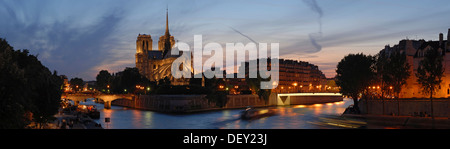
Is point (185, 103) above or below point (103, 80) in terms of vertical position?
below

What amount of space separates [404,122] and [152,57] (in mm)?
147383

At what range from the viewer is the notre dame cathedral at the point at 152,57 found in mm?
163500

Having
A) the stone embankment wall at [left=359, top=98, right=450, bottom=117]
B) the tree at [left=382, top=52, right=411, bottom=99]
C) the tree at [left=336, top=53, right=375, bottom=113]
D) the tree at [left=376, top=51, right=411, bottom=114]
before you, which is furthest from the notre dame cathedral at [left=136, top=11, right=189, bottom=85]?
the tree at [left=382, top=52, right=411, bottom=99]

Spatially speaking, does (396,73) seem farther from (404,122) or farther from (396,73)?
(404,122)

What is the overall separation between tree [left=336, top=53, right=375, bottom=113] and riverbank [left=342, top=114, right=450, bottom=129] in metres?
7.16

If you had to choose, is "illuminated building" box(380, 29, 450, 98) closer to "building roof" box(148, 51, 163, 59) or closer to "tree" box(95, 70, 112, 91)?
"tree" box(95, 70, 112, 91)

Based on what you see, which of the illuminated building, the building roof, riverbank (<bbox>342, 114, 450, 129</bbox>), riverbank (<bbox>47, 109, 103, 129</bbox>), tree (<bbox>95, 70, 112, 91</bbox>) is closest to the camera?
riverbank (<bbox>47, 109, 103, 129</bbox>)

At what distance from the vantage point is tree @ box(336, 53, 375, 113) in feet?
200

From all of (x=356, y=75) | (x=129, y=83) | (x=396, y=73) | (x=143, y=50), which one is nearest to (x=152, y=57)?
(x=143, y=50)

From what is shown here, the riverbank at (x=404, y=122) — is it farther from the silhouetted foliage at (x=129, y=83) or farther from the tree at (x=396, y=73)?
the silhouetted foliage at (x=129, y=83)

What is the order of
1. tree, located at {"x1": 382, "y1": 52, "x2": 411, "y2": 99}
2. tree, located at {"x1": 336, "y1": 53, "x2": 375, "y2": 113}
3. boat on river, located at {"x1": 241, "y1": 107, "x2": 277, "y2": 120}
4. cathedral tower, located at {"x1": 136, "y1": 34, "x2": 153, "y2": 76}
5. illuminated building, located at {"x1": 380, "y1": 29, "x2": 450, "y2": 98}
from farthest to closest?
cathedral tower, located at {"x1": 136, "y1": 34, "x2": 153, "y2": 76} → boat on river, located at {"x1": 241, "y1": 107, "x2": 277, "y2": 120} → tree, located at {"x1": 336, "y1": 53, "x2": 375, "y2": 113} → illuminated building, located at {"x1": 380, "y1": 29, "x2": 450, "y2": 98} → tree, located at {"x1": 382, "y1": 52, "x2": 411, "y2": 99}

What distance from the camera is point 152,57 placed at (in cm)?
18462
